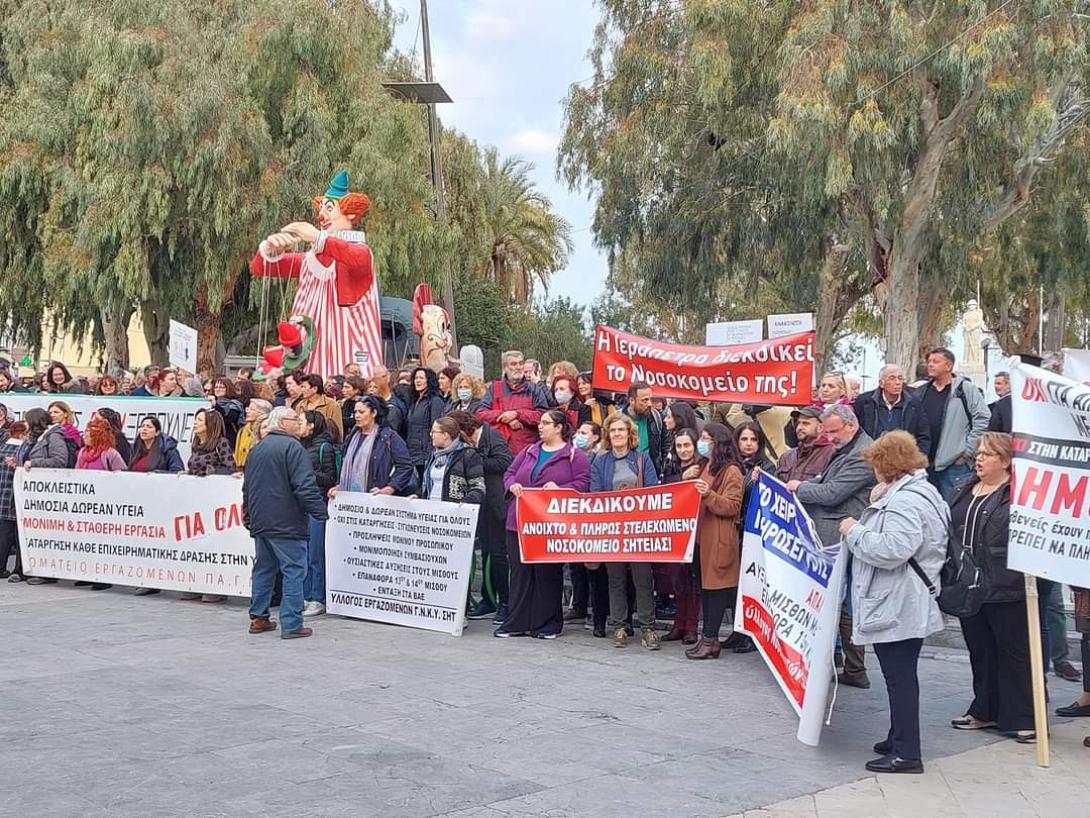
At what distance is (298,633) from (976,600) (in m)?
5.00

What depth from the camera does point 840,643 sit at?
336 inches

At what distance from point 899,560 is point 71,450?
9.08m

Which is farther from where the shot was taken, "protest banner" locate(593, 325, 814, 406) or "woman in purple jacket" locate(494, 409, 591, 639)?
"protest banner" locate(593, 325, 814, 406)

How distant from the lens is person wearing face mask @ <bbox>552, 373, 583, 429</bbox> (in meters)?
11.3

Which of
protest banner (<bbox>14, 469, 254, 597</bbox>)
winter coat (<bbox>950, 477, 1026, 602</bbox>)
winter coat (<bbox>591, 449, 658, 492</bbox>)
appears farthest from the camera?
protest banner (<bbox>14, 469, 254, 597</bbox>)

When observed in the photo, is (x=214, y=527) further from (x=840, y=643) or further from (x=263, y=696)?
(x=840, y=643)

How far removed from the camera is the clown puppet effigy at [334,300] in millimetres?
18125

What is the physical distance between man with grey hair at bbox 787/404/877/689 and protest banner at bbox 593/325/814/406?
2.55 meters

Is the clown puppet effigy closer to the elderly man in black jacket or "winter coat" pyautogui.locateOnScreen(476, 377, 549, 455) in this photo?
"winter coat" pyautogui.locateOnScreen(476, 377, 549, 455)

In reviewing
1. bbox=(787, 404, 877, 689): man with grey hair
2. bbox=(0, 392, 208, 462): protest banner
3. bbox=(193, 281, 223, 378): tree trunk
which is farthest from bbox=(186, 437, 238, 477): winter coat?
bbox=(193, 281, 223, 378): tree trunk

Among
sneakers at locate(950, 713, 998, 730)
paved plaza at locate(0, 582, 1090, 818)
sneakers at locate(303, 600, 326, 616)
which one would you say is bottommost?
sneakers at locate(950, 713, 998, 730)

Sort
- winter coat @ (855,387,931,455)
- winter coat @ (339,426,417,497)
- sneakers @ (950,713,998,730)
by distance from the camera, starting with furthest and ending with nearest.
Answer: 1. winter coat @ (855,387,931,455)
2. winter coat @ (339,426,417,497)
3. sneakers @ (950,713,998,730)

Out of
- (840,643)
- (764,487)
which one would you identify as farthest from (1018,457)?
(840,643)

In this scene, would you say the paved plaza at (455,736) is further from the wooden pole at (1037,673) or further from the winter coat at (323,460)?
the winter coat at (323,460)
